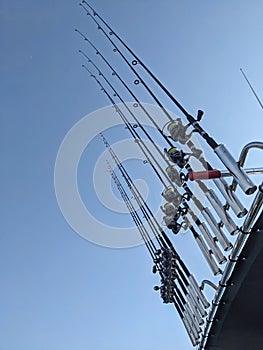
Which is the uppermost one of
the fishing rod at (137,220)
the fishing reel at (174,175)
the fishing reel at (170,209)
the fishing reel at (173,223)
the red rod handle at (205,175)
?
the fishing rod at (137,220)

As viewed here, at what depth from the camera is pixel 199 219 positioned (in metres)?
3.66

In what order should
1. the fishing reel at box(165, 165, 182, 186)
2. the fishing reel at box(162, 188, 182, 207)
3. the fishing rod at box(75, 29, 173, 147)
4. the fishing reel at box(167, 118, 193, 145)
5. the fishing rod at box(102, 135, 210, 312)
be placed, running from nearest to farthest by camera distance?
the fishing reel at box(167, 118, 193, 145) < the fishing reel at box(165, 165, 182, 186) < the fishing reel at box(162, 188, 182, 207) < the fishing rod at box(102, 135, 210, 312) < the fishing rod at box(75, 29, 173, 147)

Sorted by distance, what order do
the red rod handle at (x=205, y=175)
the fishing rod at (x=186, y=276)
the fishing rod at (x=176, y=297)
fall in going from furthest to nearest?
the fishing rod at (x=176, y=297) < the fishing rod at (x=186, y=276) < the red rod handle at (x=205, y=175)

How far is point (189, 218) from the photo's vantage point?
386 centimetres

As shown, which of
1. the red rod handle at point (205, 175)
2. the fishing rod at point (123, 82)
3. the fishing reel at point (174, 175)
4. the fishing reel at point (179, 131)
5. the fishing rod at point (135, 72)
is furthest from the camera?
the fishing rod at point (123, 82)

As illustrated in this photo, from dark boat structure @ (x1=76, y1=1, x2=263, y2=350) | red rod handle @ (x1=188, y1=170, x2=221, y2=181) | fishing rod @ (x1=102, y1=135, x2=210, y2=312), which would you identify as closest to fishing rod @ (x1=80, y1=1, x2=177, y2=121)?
dark boat structure @ (x1=76, y1=1, x2=263, y2=350)

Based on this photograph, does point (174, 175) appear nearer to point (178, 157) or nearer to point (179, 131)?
point (178, 157)

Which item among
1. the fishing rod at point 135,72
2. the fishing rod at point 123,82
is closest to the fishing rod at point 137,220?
the fishing rod at point 123,82

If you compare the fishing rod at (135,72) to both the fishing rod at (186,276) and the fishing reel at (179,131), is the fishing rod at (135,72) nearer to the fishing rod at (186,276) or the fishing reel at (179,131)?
the fishing reel at (179,131)

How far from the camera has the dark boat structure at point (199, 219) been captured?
295 centimetres

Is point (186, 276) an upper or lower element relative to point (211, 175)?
upper

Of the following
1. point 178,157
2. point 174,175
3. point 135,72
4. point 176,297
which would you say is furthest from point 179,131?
point 176,297

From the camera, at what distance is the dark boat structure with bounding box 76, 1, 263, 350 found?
295cm

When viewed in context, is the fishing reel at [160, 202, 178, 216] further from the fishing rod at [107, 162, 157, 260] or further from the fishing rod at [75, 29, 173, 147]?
the fishing rod at [107, 162, 157, 260]
